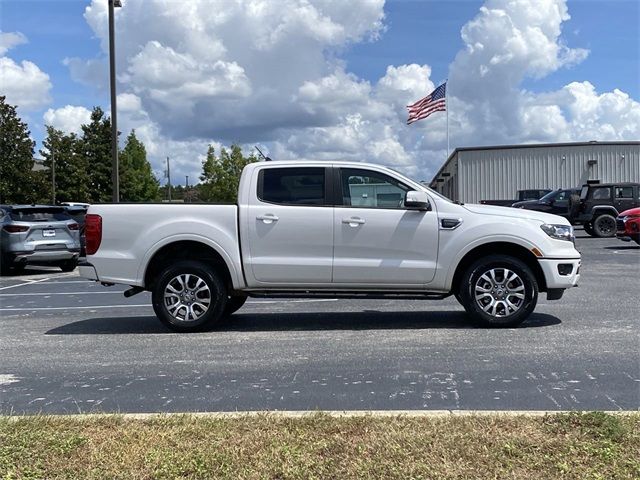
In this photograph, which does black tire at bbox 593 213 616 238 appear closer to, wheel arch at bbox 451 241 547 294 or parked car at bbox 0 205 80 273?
parked car at bbox 0 205 80 273

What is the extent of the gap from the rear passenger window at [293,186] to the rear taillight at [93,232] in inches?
72.4

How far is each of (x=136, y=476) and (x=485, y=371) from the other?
10.5 feet

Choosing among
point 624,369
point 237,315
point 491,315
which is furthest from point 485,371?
point 237,315

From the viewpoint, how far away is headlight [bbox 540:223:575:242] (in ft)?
25.1

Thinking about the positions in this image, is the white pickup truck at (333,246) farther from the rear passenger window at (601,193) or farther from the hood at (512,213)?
the rear passenger window at (601,193)

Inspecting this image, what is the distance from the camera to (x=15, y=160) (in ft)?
169

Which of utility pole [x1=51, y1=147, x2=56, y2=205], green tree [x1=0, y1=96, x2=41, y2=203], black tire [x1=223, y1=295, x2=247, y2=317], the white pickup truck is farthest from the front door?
utility pole [x1=51, y1=147, x2=56, y2=205]

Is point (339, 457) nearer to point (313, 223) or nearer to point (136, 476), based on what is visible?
point (136, 476)

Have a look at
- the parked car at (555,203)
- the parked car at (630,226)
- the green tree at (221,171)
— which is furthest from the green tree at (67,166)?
the parked car at (630,226)

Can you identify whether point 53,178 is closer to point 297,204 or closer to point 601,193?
point 601,193

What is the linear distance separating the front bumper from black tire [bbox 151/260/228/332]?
357cm

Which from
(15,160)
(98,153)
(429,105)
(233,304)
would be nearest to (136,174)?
(98,153)

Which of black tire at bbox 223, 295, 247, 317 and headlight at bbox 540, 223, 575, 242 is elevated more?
headlight at bbox 540, 223, 575, 242

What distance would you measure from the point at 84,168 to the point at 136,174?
7293 mm
